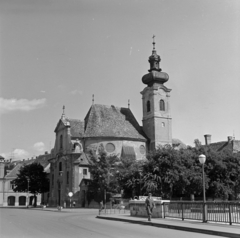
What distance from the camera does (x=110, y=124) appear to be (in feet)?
218

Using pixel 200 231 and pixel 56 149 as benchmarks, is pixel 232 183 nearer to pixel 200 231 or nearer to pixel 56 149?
pixel 200 231

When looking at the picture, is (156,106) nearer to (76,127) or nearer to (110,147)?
(110,147)

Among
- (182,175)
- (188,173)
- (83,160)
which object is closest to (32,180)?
(83,160)

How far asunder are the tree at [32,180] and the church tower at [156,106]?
861 inches

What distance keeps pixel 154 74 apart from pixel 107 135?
14882 millimetres

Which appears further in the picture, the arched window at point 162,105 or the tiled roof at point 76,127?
the arched window at point 162,105

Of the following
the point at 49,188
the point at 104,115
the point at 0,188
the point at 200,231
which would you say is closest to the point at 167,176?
the point at 200,231

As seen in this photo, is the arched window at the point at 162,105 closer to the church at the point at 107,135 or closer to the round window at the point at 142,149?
the church at the point at 107,135

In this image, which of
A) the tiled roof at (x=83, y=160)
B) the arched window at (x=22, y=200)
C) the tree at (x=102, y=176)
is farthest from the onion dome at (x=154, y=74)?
the arched window at (x=22, y=200)

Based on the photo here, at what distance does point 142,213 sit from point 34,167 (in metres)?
46.7

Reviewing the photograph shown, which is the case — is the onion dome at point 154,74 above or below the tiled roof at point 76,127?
above

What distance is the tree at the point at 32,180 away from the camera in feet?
216

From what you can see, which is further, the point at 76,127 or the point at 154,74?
the point at 154,74

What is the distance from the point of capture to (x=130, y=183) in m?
43.0
